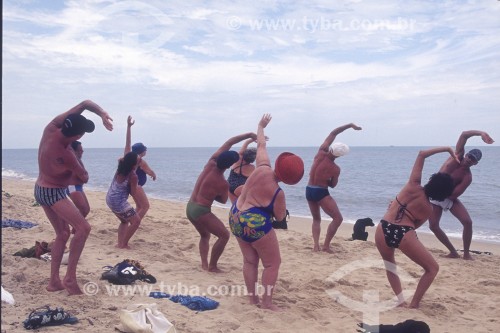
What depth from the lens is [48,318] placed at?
3875 mm

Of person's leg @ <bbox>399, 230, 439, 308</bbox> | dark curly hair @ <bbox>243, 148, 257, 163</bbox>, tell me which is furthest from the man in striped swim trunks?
dark curly hair @ <bbox>243, 148, 257, 163</bbox>

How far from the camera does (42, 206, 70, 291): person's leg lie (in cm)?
480

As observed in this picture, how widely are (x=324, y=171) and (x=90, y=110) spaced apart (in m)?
4.15

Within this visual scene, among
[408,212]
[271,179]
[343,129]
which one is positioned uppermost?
[343,129]

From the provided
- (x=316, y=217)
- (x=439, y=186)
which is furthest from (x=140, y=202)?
(x=439, y=186)

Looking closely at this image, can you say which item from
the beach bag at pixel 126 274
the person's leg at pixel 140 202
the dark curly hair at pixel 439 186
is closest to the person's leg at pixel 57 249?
the beach bag at pixel 126 274

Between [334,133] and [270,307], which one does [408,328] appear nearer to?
[270,307]

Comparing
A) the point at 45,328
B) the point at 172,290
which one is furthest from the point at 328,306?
the point at 45,328

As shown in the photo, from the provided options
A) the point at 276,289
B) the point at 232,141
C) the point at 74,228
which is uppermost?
the point at 232,141

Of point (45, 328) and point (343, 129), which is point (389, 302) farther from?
point (45, 328)

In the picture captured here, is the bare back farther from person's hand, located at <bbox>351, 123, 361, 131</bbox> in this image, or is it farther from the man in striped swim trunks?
the man in striped swim trunks

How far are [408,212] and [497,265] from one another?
3.76 m

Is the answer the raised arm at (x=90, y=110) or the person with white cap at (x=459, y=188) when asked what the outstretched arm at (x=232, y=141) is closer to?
the raised arm at (x=90, y=110)

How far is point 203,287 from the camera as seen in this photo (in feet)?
18.2
